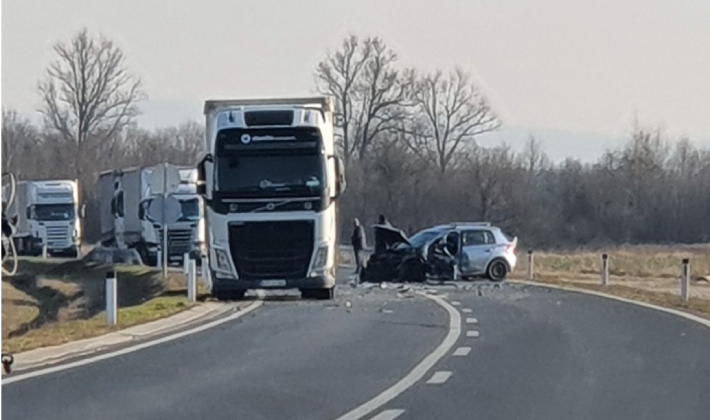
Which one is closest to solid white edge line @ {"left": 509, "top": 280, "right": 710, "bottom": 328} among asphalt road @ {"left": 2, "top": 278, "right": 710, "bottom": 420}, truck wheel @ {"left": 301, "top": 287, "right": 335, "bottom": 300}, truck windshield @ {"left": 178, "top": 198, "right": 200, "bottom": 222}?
asphalt road @ {"left": 2, "top": 278, "right": 710, "bottom": 420}

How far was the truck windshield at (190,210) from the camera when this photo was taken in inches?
1919

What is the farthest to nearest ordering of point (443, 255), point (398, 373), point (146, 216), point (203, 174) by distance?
point (146, 216) → point (443, 255) → point (203, 174) → point (398, 373)

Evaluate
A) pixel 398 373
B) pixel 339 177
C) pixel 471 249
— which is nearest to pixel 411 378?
pixel 398 373

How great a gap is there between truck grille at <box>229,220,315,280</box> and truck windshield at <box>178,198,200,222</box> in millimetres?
24369

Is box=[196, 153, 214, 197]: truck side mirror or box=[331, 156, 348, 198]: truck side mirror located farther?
box=[331, 156, 348, 198]: truck side mirror

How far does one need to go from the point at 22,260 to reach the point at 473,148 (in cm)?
1997

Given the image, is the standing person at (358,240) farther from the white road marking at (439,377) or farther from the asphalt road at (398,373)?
the white road marking at (439,377)

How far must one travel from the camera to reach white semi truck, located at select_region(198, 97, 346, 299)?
23.9 metres

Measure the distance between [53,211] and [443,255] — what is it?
28585 mm

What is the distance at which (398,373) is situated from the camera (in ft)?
47.0

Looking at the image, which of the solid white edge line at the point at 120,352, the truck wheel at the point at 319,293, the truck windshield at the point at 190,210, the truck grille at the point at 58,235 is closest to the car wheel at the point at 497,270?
the truck wheel at the point at 319,293

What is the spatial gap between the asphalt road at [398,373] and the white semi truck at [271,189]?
5.40 ft

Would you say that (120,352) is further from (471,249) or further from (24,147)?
(24,147)

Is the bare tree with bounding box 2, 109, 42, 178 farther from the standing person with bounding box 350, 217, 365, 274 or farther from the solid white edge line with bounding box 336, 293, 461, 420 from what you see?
the solid white edge line with bounding box 336, 293, 461, 420
